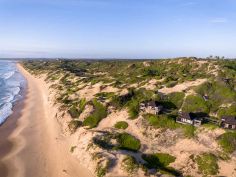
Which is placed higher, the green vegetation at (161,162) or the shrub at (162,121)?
the shrub at (162,121)

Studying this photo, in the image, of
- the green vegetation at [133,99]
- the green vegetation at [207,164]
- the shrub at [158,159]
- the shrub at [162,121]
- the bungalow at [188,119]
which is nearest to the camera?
the green vegetation at [207,164]

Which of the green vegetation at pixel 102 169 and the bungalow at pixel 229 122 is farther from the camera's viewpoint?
the bungalow at pixel 229 122

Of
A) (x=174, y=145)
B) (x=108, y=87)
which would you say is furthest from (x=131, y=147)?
(x=108, y=87)

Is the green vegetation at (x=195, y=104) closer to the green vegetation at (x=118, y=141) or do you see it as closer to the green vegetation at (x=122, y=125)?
the green vegetation at (x=122, y=125)

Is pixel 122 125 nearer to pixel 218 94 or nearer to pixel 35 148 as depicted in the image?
pixel 35 148

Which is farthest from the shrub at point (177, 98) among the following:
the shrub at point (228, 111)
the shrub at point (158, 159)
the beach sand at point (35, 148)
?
the beach sand at point (35, 148)

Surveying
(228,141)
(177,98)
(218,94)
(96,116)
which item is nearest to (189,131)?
(228,141)

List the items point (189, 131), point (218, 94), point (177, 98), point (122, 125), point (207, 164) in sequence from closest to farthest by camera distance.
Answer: point (207, 164), point (189, 131), point (122, 125), point (218, 94), point (177, 98)
